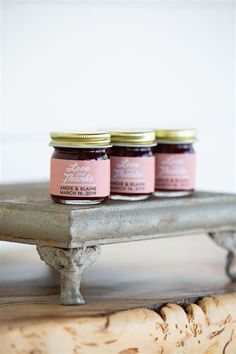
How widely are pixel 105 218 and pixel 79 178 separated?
6cm

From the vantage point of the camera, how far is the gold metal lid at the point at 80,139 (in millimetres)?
1060

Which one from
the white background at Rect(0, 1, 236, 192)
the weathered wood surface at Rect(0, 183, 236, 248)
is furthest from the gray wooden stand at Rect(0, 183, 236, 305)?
the white background at Rect(0, 1, 236, 192)

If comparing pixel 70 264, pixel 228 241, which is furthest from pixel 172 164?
pixel 70 264

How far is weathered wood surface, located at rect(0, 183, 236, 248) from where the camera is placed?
1033 millimetres

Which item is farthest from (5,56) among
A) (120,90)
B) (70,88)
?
(120,90)

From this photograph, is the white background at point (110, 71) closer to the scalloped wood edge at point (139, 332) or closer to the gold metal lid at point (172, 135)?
the gold metal lid at point (172, 135)

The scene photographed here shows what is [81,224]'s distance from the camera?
3.38 feet

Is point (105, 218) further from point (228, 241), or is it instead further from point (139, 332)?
point (228, 241)

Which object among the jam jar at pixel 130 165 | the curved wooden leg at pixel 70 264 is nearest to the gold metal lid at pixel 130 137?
the jam jar at pixel 130 165

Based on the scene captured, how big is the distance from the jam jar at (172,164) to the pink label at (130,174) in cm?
7

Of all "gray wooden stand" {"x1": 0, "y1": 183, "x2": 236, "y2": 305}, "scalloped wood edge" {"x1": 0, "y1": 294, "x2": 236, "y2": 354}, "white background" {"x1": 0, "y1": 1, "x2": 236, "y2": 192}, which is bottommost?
"scalloped wood edge" {"x1": 0, "y1": 294, "x2": 236, "y2": 354}

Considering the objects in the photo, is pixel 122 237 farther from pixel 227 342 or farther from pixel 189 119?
pixel 189 119

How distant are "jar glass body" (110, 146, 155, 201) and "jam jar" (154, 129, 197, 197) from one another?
66 millimetres

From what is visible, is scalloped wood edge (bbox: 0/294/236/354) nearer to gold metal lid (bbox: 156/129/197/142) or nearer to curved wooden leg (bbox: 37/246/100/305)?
curved wooden leg (bbox: 37/246/100/305)
